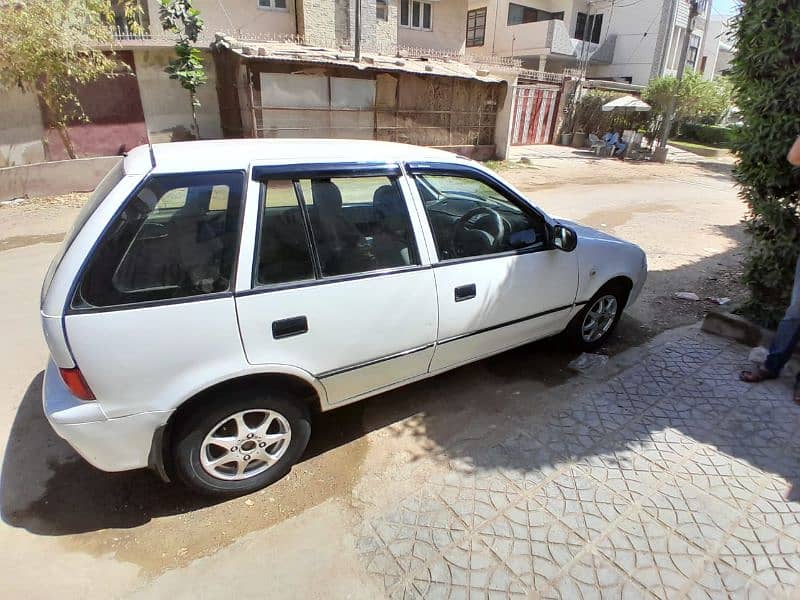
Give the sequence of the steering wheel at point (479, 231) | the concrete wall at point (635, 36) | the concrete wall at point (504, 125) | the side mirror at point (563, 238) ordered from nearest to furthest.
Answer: the steering wheel at point (479, 231), the side mirror at point (563, 238), the concrete wall at point (504, 125), the concrete wall at point (635, 36)

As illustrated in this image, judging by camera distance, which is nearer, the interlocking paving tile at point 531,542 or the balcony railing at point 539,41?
the interlocking paving tile at point 531,542

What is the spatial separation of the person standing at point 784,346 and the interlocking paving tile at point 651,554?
1.93 m

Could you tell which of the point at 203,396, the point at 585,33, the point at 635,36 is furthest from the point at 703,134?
the point at 203,396

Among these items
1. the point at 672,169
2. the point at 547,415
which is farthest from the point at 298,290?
the point at 672,169

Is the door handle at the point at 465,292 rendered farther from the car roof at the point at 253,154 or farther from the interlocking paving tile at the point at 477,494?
the interlocking paving tile at the point at 477,494

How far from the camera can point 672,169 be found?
682 inches

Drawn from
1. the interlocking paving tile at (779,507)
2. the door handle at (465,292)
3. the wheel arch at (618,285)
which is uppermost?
the door handle at (465,292)

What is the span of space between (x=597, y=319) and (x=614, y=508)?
188 cm

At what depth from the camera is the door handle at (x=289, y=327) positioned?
234cm

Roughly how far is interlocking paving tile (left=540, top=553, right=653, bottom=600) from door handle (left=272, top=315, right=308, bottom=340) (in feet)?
5.46

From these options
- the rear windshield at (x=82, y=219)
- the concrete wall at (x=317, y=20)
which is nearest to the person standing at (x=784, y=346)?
the rear windshield at (x=82, y=219)

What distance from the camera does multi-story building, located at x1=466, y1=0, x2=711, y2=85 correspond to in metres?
27.0

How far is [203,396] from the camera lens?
229 cm

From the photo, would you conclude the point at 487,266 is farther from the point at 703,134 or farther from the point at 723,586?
the point at 703,134
